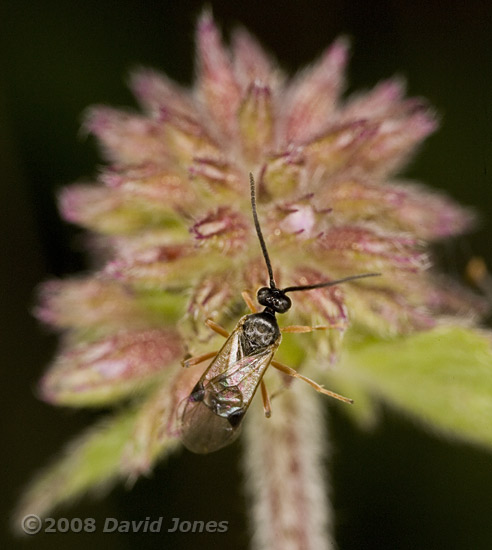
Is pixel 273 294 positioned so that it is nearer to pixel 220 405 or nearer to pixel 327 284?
pixel 327 284

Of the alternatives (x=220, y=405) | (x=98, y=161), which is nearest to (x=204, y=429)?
(x=220, y=405)

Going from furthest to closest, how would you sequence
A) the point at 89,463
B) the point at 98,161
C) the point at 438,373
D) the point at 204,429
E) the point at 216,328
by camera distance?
the point at 98,161, the point at 89,463, the point at 438,373, the point at 216,328, the point at 204,429

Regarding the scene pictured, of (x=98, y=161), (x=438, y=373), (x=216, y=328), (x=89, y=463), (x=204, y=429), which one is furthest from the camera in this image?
(x=98, y=161)

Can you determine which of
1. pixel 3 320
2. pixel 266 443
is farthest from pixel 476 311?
pixel 3 320

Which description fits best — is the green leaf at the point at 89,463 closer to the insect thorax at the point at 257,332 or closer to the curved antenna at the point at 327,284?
the insect thorax at the point at 257,332

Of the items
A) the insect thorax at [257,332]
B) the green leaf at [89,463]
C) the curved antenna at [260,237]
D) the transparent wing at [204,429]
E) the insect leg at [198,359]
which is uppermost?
the curved antenna at [260,237]

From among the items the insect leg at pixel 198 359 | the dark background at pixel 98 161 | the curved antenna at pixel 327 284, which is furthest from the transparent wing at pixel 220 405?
the dark background at pixel 98 161
